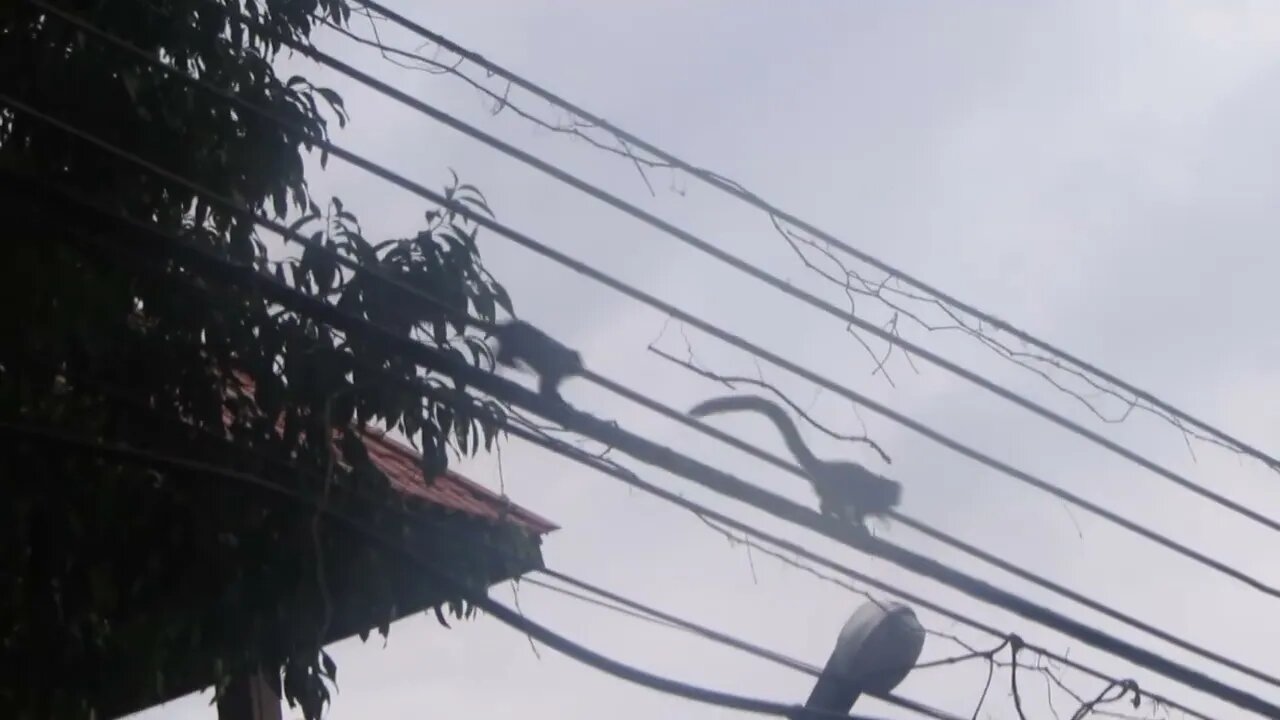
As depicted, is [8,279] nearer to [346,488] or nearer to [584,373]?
[346,488]

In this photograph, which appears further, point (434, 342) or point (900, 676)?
point (900, 676)

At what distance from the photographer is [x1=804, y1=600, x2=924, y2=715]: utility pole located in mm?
4301

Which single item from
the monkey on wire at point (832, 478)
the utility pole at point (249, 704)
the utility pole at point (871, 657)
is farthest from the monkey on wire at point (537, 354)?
the utility pole at point (249, 704)

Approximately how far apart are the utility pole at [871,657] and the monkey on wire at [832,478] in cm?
49

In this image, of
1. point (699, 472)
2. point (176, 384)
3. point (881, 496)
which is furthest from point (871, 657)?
point (176, 384)

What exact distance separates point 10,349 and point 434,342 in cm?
105

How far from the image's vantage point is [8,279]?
3.53 m

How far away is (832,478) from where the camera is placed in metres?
3.91

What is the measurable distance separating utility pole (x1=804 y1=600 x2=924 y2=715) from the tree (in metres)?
1.10

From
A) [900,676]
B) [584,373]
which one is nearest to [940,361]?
[900,676]

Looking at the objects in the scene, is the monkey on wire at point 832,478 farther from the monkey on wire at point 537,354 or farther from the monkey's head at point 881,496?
the monkey on wire at point 537,354

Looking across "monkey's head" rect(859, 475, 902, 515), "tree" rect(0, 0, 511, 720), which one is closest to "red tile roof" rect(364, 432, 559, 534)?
"tree" rect(0, 0, 511, 720)

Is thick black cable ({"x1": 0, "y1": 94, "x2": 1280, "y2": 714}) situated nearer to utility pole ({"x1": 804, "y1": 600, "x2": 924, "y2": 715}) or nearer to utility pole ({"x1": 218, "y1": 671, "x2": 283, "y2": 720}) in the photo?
utility pole ({"x1": 804, "y1": 600, "x2": 924, "y2": 715})

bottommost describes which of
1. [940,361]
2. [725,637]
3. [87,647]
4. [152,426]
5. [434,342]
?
[87,647]
